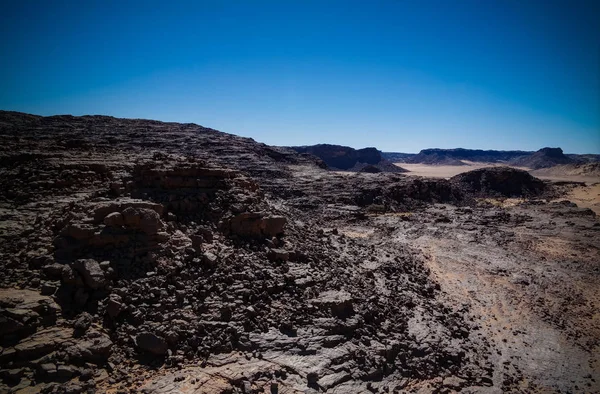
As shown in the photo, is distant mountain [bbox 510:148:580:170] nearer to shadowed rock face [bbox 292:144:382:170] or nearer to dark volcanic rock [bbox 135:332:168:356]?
shadowed rock face [bbox 292:144:382:170]

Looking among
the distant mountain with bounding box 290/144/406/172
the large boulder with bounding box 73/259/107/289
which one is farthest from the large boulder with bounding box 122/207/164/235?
the distant mountain with bounding box 290/144/406/172

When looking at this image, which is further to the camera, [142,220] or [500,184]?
[500,184]

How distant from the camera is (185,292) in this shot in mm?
7176

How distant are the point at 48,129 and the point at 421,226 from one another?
2822cm

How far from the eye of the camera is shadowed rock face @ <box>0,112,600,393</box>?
5684 mm

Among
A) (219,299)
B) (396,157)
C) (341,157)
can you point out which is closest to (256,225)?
(219,299)

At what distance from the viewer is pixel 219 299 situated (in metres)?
7.35

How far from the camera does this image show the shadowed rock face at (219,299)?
568 cm

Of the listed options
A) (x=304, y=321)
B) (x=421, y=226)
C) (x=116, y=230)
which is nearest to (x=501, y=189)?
(x=421, y=226)

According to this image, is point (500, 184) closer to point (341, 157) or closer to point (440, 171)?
point (341, 157)

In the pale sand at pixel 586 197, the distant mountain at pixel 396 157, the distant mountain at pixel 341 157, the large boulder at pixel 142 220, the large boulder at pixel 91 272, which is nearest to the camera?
the large boulder at pixel 91 272

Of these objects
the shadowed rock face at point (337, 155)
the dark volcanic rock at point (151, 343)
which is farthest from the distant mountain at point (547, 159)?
the dark volcanic rock at point (151, 343)

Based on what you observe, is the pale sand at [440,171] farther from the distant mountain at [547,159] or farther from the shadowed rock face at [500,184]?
the shadowed rock face at [500,184]

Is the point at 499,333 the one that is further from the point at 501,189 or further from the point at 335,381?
the point at 501,189
